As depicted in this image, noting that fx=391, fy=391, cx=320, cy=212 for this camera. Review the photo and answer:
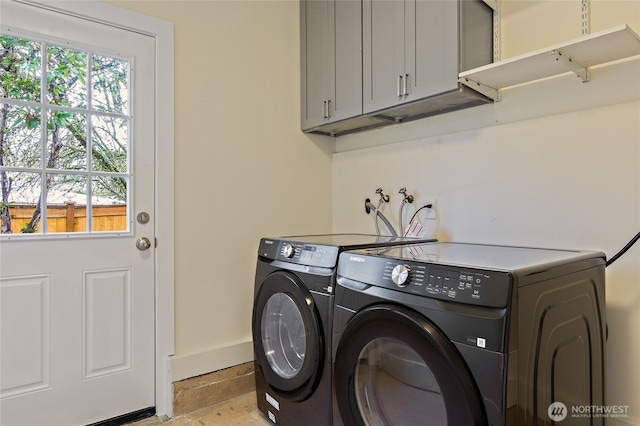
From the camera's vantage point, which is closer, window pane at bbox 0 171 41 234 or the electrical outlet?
window pane at bbox 0 171 41 234

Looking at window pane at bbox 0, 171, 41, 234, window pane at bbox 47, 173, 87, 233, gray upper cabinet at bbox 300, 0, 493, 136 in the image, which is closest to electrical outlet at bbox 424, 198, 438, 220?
gray upper cabinet at bbox 300, 0, 493, 136

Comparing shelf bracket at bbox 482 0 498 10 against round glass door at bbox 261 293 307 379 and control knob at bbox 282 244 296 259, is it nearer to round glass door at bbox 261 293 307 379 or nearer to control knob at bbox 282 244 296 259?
control knob at bbox 282 244 296 259

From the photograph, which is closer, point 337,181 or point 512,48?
point 512,48

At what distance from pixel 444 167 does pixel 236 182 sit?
1.15 metres

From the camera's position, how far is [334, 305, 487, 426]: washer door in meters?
1.03

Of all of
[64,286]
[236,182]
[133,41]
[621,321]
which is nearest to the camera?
[621,321]

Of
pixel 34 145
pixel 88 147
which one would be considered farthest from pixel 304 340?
pixel 34 145

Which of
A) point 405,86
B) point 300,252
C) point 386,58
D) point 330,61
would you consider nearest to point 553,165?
point 405,86

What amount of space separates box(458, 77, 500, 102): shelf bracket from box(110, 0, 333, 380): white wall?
1.14m

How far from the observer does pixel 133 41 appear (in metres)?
1.94

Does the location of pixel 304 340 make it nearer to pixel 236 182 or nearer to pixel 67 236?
pixel 236 182

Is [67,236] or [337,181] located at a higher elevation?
[337,181]

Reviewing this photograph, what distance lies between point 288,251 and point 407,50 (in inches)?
43.9

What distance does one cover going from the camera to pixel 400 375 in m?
1.23
